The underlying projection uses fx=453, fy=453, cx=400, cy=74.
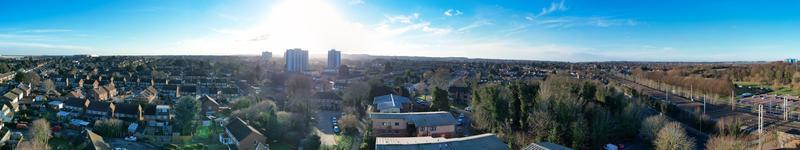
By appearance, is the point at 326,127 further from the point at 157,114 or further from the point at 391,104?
the point at 157,114

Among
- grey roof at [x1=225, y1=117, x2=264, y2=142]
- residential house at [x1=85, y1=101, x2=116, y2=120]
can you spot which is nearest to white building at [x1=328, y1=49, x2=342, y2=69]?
residential house at [x1=85, y1=101, x2=116, y2=120]

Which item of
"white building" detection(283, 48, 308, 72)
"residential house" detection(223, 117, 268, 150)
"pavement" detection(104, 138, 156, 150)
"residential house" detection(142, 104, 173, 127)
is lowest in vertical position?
"pavement" detection(104, 138, 156, 150)

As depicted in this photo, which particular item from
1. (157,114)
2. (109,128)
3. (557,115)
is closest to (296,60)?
(157,114)

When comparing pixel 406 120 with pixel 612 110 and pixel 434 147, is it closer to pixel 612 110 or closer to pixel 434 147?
pixel 434 147

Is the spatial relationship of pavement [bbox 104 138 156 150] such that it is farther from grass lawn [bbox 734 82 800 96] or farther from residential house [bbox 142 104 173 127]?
grass lawn [bbox 734 82 800 96]

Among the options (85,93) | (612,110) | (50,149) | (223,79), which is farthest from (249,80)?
(612,110)

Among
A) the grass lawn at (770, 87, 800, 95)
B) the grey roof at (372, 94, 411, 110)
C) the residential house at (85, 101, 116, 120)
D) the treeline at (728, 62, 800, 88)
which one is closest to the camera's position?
the residential house at (85, 101, 116, 120)
